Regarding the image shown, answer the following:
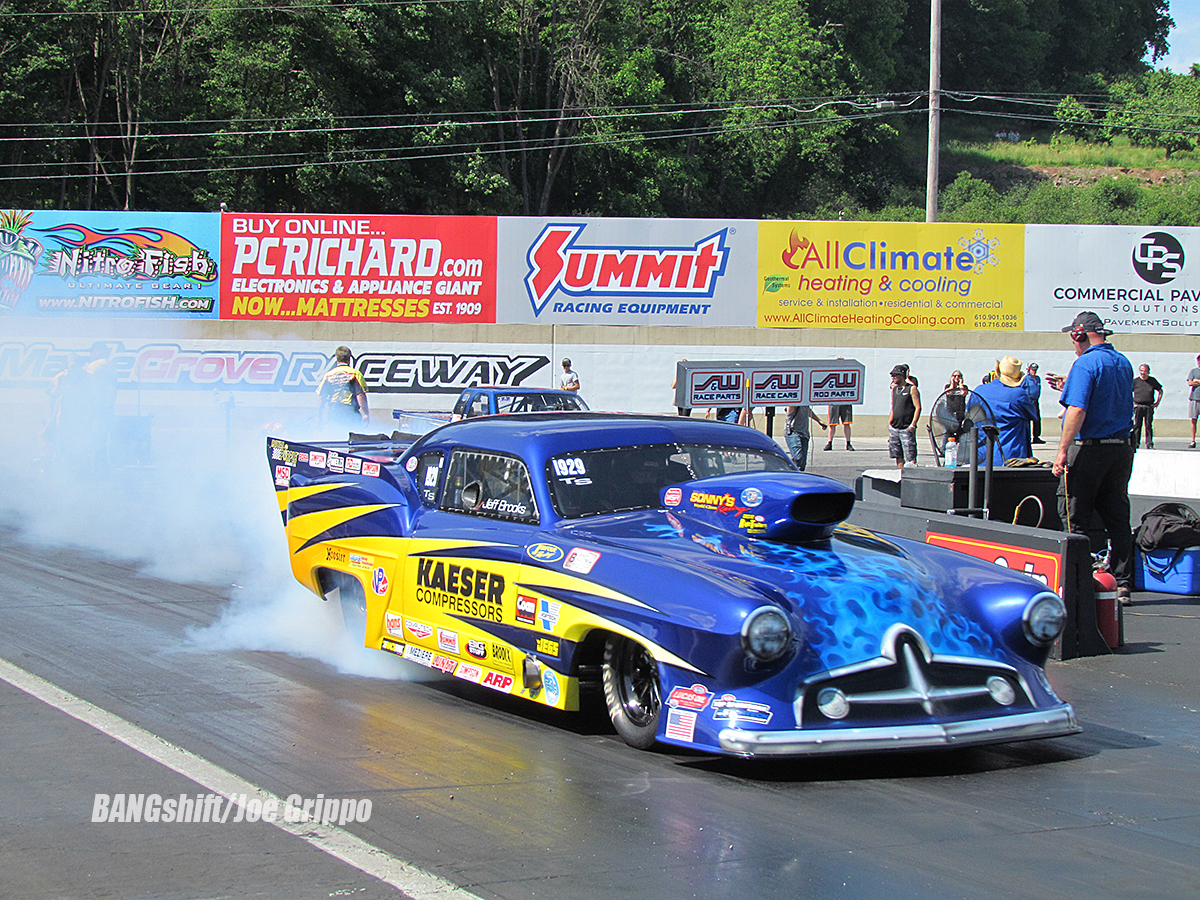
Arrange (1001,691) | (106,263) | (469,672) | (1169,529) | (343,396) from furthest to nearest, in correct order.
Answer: (106,263) → (343,396) → (1169,529) → (469,672) → (1001,691)

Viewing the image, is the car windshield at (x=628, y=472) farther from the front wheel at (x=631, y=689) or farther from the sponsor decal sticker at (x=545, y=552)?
the front wheel at (x=631, y=689)

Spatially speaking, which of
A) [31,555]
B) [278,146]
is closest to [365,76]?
[278,146]

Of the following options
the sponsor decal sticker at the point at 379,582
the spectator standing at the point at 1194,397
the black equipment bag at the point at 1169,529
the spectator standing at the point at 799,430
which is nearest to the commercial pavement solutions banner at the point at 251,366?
the spectator standing at the point at 799,430

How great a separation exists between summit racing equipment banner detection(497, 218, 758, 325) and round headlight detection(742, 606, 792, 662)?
2239 cm

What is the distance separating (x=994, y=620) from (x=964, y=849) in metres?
1.51

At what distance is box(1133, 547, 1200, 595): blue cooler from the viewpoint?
965 centimetres

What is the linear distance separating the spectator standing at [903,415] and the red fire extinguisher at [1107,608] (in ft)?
33.4

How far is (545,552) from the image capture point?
5.68 meters

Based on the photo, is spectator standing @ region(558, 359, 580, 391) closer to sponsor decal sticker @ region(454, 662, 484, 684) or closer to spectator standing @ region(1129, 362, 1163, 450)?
spectator standing @ region(1129, 362, 1163, 450)

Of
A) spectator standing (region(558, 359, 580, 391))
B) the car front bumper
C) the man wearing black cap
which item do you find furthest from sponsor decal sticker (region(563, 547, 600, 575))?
spectator standing (region(558, 359, 580, 391))

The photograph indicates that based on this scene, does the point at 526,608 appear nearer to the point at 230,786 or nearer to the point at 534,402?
the point at 230,786

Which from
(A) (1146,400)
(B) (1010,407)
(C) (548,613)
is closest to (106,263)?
(A) (1146,400)

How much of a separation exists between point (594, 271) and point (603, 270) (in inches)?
7.7

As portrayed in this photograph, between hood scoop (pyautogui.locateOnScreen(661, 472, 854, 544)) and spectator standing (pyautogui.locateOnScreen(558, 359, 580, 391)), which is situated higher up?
spectator standing (pyautogui.locateOnScreen(558, 359, 580, 391))
